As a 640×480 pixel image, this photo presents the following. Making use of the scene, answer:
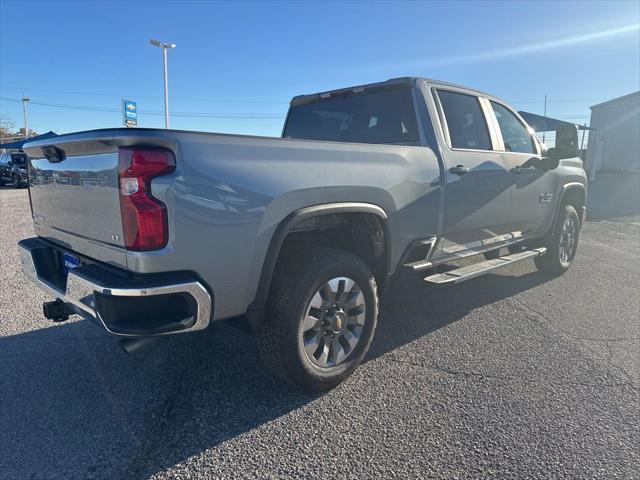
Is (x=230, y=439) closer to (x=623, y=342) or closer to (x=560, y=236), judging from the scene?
(x=623, y=342)

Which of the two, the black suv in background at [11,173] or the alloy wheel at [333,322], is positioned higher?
the alloy wheel at [333,322]

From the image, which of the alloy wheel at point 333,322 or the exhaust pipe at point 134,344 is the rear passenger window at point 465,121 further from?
the exhaust pipe at point 134,344

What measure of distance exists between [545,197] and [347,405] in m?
3.64

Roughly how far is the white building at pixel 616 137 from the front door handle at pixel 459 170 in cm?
2686

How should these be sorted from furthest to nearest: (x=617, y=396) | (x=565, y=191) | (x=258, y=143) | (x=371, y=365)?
(x=565, y=191), (x=371, y=365), (x=617, y=396), (x=258, y=143)

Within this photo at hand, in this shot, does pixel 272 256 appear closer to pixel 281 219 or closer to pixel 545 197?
pixel 281 219

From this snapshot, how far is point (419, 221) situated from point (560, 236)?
3.15 m

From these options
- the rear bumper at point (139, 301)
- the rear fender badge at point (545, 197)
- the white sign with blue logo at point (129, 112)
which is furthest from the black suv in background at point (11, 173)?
the rear fender badge at point (545, 197)

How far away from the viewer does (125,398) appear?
272 centimetres

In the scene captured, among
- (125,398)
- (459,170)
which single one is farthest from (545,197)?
(125,398)

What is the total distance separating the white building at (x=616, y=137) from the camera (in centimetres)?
2639

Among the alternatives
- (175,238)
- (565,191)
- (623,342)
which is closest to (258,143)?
(175,238)

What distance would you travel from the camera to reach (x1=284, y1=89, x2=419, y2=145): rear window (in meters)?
3.73

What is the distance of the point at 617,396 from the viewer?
289 centimetres
